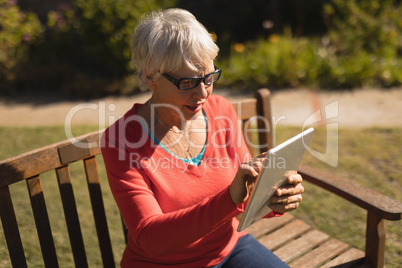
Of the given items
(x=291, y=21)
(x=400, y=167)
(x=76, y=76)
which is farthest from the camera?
(x=291, y=21)

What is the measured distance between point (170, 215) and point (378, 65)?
6213 millimetres

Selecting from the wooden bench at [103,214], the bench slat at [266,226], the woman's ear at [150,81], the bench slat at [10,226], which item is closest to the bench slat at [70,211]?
the wooden bench at [103,214]

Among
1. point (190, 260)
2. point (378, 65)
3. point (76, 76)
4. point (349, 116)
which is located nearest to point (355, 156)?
point (349, 116)

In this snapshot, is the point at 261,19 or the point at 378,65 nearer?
the point at 378,65

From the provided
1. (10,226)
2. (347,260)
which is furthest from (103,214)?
(347,260)

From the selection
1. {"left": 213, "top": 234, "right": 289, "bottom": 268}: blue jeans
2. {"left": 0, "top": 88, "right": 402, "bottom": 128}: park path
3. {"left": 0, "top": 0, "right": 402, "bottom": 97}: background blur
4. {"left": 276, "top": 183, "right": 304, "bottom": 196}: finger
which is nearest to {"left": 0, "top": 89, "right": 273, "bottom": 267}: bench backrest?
{"left": 213, "top": 234, "right": 289, "bottom": 268}: blue jeans

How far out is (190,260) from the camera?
185 cm

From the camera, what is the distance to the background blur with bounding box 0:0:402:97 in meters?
6.86

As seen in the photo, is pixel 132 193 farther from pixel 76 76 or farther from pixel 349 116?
pixel 76 76

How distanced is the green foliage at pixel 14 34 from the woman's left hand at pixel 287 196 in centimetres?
724

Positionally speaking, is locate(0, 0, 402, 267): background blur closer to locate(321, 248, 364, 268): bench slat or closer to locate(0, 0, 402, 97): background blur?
locate(0, 0, 402, 97): background blur

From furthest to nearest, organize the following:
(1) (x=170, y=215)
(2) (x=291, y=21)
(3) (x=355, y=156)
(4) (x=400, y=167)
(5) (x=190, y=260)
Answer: (2) (x=291, y=21) → (3) (x=355, y=156) → (4) (x=400, y=167) → (5) (x=190, y=260) → (1) (x=170, y=215)

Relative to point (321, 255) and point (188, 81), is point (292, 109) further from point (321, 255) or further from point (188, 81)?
point (188, 81)

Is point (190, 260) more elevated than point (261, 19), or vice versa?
point (261, 19)
